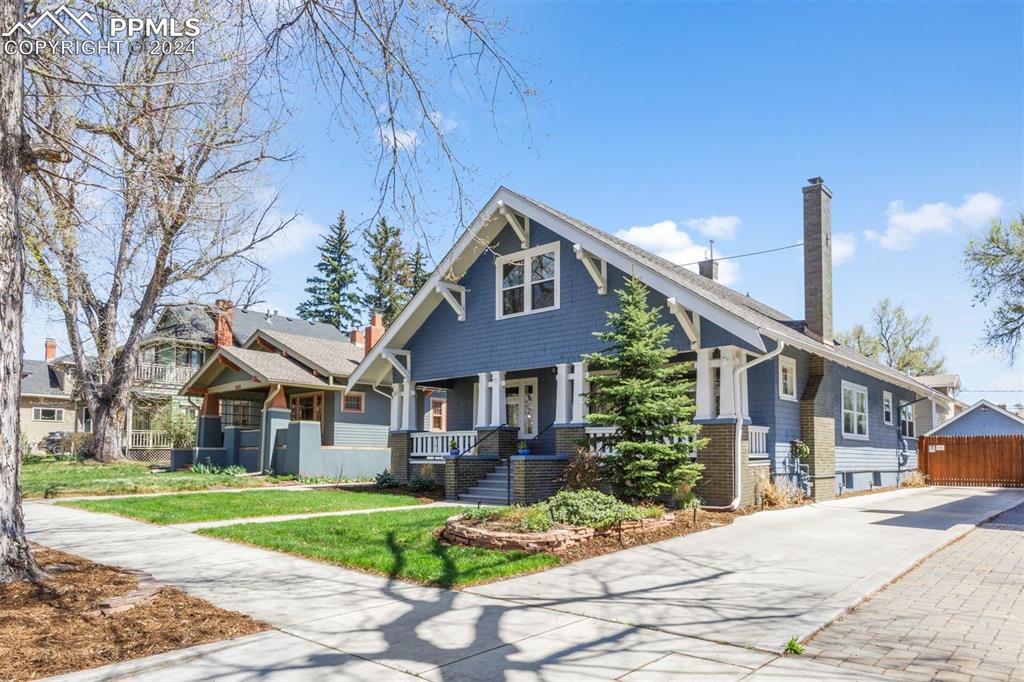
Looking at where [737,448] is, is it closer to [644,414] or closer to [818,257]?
[644,414]

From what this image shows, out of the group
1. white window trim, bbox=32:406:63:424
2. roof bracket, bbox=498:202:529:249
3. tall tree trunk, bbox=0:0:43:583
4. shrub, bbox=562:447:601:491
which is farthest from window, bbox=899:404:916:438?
white window trim, bbox=32:406:63:424

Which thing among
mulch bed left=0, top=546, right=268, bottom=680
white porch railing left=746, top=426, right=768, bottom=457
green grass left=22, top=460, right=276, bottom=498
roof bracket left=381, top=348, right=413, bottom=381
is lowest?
green grass left=22, top=460, right=276, bottom=498

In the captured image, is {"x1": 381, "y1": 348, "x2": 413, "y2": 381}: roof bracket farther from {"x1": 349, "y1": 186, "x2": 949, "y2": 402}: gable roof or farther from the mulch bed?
the mulch bed

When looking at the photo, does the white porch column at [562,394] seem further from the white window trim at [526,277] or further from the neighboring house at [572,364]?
the white window trim at [526,277]

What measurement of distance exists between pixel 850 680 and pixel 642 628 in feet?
5.55

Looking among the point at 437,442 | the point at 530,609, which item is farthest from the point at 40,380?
the point at 530,609

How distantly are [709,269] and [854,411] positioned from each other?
6.87 metres

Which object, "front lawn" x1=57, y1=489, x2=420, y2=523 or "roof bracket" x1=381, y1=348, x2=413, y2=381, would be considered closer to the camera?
"front lawn" x1=57, y1=489, x2=420, y2=523

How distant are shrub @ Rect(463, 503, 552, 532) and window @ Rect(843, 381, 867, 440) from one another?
12.5 metres

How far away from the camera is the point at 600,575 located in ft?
25.8

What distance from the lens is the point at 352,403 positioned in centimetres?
2548

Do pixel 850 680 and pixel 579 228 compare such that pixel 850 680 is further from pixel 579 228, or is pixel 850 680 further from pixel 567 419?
pixel 579 228

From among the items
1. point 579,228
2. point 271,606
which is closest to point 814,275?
point 579,228

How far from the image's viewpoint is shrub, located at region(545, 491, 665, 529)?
Result: 982 centimetres
